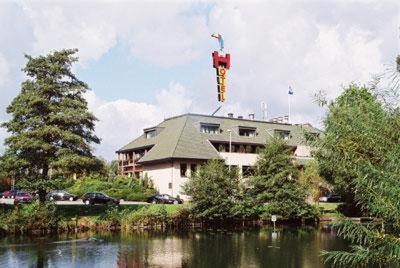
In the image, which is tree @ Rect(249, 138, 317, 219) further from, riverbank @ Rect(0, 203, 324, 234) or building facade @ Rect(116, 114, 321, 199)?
building facade @ Rect(116, 114, 321, 199)

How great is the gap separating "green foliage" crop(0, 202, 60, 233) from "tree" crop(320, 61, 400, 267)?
35270 millimetres

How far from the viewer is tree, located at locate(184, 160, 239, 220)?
4856cm

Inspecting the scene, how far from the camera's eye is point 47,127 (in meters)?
41.3

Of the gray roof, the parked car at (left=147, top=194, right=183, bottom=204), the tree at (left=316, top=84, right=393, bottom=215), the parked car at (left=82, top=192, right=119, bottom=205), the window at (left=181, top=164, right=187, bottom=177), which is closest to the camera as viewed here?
the tree at (left=316, top=84, right=393, bottom=215)

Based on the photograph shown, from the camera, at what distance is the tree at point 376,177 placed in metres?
9.44

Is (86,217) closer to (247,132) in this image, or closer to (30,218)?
(30,218)

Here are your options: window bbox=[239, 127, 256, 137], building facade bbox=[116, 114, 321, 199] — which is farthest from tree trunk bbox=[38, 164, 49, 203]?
window bbox=[239, 127, 256, 137]

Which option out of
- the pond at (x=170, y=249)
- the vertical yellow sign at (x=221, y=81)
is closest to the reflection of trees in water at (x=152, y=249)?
the pond at (x=170, y=249)

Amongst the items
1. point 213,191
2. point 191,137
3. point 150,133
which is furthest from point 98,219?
point 150,133

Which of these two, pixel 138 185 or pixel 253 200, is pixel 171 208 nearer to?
pixel 253 200

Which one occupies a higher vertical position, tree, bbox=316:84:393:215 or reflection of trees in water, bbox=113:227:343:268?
tree, bbox=316:84:393:215

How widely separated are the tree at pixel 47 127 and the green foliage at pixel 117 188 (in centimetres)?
1627

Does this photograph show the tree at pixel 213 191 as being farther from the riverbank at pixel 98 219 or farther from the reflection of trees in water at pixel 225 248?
the reflection of trees in water at pixel 225 248

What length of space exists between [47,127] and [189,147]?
84.3 feet
